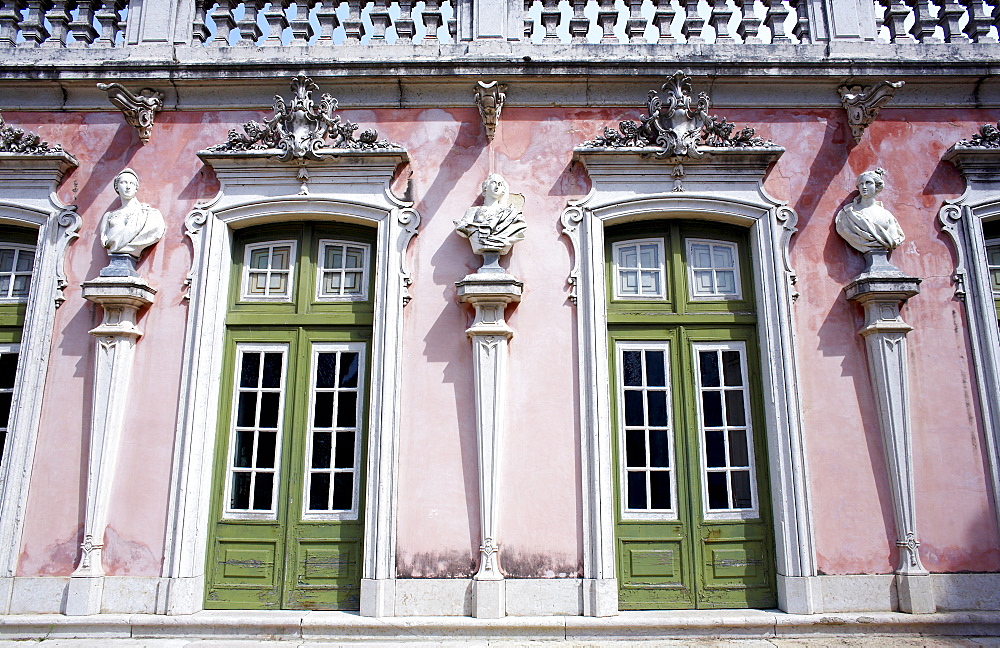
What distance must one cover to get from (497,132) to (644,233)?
150 cm

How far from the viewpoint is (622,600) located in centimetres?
533

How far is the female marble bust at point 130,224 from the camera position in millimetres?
5672

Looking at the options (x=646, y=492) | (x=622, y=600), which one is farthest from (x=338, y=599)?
(x=646, y=492)

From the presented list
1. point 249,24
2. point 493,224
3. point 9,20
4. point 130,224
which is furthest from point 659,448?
point 9,20

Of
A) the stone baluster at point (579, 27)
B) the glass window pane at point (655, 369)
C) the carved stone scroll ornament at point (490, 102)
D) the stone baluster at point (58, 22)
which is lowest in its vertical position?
the glass window pane at point (655, 369)

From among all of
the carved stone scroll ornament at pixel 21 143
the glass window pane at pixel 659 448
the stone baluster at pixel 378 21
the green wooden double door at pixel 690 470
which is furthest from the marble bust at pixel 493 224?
the carved stone scroll ornament at pixel 21 143

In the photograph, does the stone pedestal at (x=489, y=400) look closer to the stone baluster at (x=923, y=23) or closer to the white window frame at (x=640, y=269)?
the white window frame at (x=640, y=269)

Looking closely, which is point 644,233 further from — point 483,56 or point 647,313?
point 483,56

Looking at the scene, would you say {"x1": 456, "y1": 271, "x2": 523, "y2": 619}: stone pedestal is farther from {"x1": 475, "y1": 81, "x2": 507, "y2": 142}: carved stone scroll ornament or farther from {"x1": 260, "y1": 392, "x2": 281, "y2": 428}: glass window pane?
{"x1": 260, "y1": 392, "x2": 281, "y2": 428}: glass window pane

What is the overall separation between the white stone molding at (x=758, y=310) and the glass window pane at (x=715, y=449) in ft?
1.13

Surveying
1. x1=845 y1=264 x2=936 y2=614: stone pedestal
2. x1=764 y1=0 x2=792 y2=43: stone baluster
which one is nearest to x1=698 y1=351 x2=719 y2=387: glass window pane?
x1=845 y1=264 x2=936 y2=614: stone pedestal

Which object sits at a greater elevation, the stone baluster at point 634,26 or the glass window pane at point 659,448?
the stone baluster at point 634,26

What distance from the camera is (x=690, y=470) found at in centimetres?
551

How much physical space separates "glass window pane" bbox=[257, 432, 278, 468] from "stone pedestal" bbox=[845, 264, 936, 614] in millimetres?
4664
